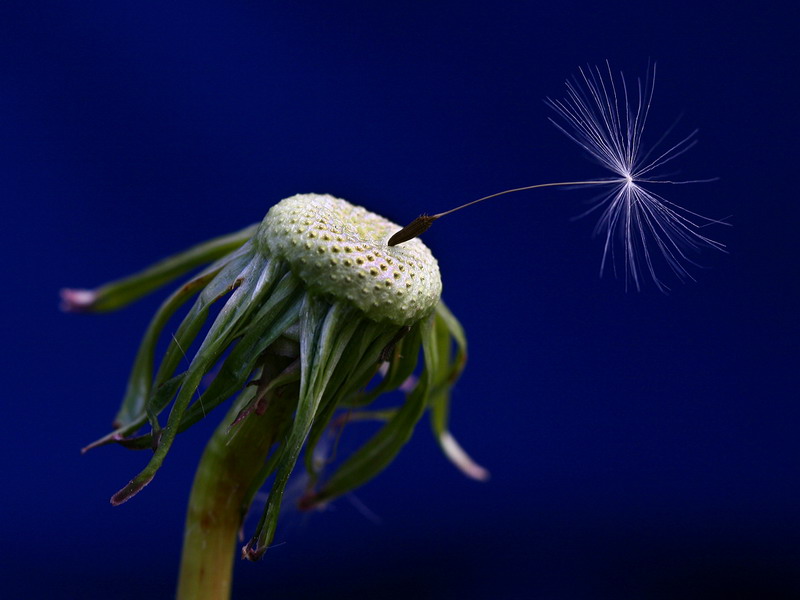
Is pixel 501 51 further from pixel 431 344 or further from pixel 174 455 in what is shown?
pixel 174 455

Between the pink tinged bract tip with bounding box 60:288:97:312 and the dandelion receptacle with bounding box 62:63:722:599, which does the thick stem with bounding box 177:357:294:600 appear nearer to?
the dandelion receptacle with bounding box 62:63:722:599

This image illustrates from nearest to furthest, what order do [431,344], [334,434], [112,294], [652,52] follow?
[431,344], [112,294], [334,434], [652,52]

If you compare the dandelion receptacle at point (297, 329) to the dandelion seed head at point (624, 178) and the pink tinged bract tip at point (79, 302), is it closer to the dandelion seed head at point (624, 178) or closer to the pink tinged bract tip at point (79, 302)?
the dandelion seed head at point (624, 178)

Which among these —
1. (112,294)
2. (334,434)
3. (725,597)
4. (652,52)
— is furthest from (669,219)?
(725,597)

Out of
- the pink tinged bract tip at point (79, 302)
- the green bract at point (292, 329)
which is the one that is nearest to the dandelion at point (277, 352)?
the green bract at point (292, 329)

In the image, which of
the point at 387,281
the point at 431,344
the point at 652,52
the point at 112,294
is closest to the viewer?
the point at 387,281

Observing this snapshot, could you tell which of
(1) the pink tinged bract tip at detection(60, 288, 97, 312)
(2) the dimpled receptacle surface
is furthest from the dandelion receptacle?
(1) the pink tinged bract tip at detection(60, 288, 97, 312)

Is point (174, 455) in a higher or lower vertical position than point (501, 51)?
lower
